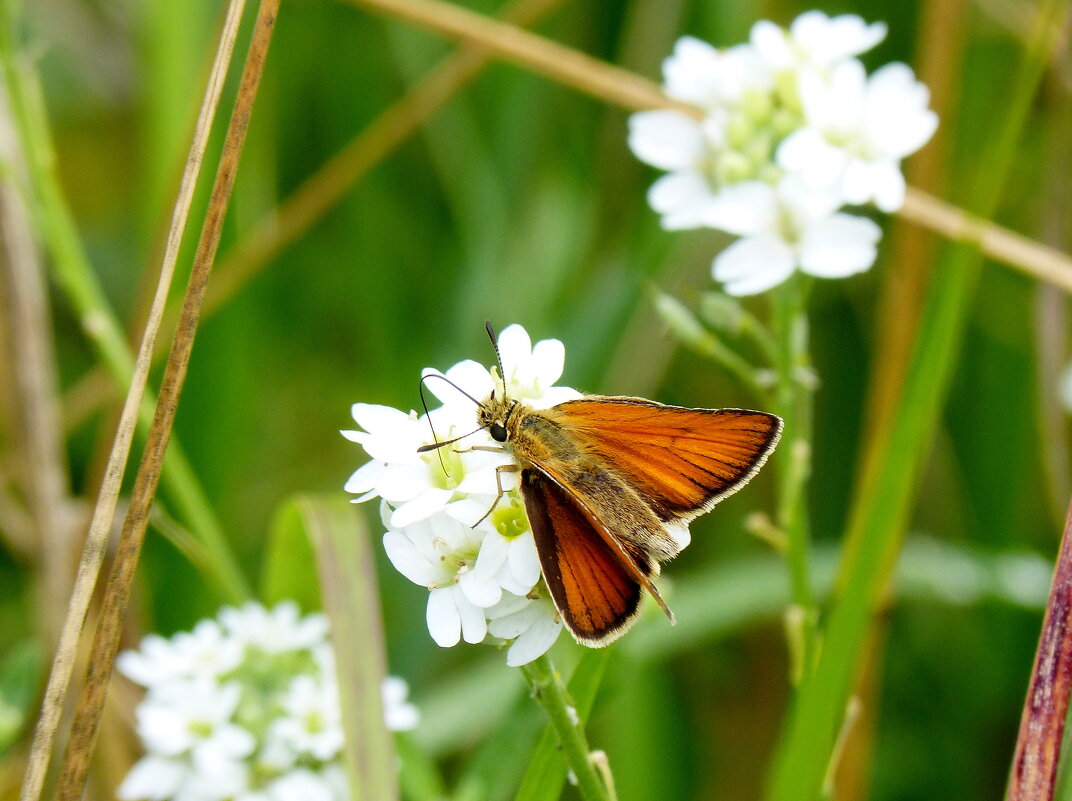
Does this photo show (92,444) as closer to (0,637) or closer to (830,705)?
(0,637)

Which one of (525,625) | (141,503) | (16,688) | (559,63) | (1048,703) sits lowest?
(1048,703)

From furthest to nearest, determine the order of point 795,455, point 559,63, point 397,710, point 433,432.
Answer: point 559,63 → point 795,455 → point 397,710 → point 433,432

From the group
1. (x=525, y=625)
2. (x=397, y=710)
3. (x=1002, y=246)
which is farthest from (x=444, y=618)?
(x=1002, y=246)

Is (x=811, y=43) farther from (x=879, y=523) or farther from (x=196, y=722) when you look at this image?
(x=196, y=722)

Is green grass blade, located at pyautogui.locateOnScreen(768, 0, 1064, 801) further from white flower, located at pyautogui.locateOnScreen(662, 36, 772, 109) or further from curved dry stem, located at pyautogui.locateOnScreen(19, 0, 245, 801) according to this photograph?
curved dry stem, located at pyautogui.locateOnScreen(19, 0, 245, 801)

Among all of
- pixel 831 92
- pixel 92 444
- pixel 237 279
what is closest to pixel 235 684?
pixel 237 279

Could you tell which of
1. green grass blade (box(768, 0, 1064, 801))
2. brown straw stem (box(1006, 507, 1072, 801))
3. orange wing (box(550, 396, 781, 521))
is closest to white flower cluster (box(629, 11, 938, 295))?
green grass blade (box(768, 0, 1064, 801))
